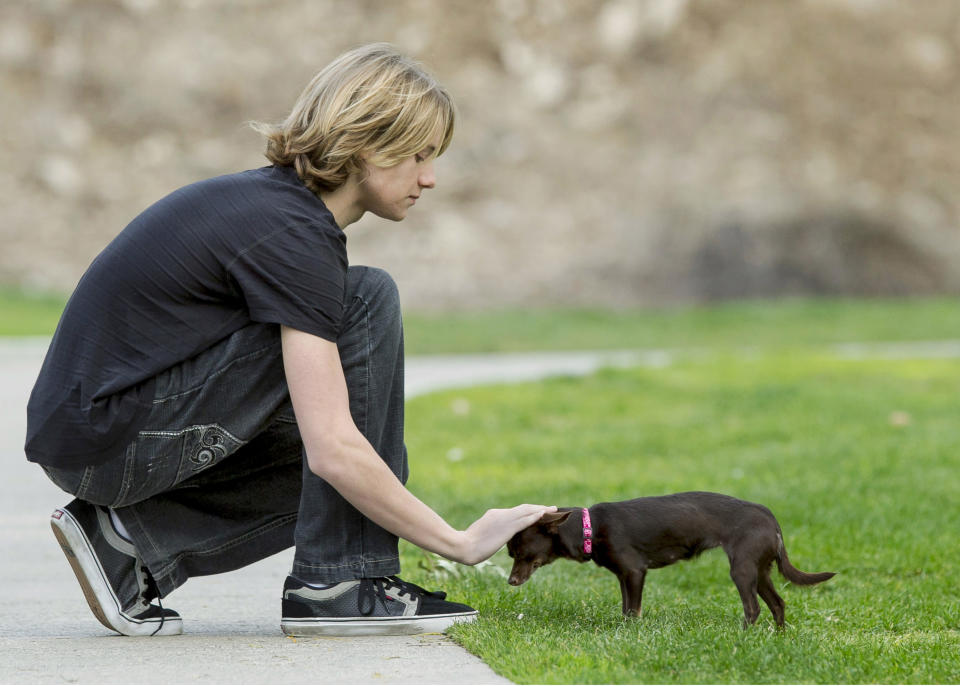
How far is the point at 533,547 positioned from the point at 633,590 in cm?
29

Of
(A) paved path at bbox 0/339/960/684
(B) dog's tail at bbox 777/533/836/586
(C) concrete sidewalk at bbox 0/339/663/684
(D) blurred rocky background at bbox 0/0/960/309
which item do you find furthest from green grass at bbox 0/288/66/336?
(B) dog's tail at bbox 777/533/836/586

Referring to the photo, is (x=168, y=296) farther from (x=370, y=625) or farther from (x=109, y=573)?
(x=370, y=625)

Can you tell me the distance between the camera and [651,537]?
3318 millimetres

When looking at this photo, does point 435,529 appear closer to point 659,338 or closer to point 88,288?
point 88,288

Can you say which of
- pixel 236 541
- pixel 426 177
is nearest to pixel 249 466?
pixel 236 541

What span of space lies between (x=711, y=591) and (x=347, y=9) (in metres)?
19.8

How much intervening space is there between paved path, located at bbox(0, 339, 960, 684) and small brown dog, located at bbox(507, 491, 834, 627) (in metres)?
0.40

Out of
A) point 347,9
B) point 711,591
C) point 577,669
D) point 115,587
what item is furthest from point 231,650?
point 347,9

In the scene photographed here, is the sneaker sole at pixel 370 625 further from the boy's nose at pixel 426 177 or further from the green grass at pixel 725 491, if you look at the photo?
the boy's nose at pixel 426 177

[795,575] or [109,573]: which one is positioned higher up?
[109,573]

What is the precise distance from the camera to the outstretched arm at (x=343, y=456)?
2926mm

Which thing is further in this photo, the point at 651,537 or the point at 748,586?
the point at 651,537

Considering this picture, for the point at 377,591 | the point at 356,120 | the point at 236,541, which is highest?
the point at 356,120

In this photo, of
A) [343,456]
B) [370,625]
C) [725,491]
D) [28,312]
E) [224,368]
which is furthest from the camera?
[28,312]
